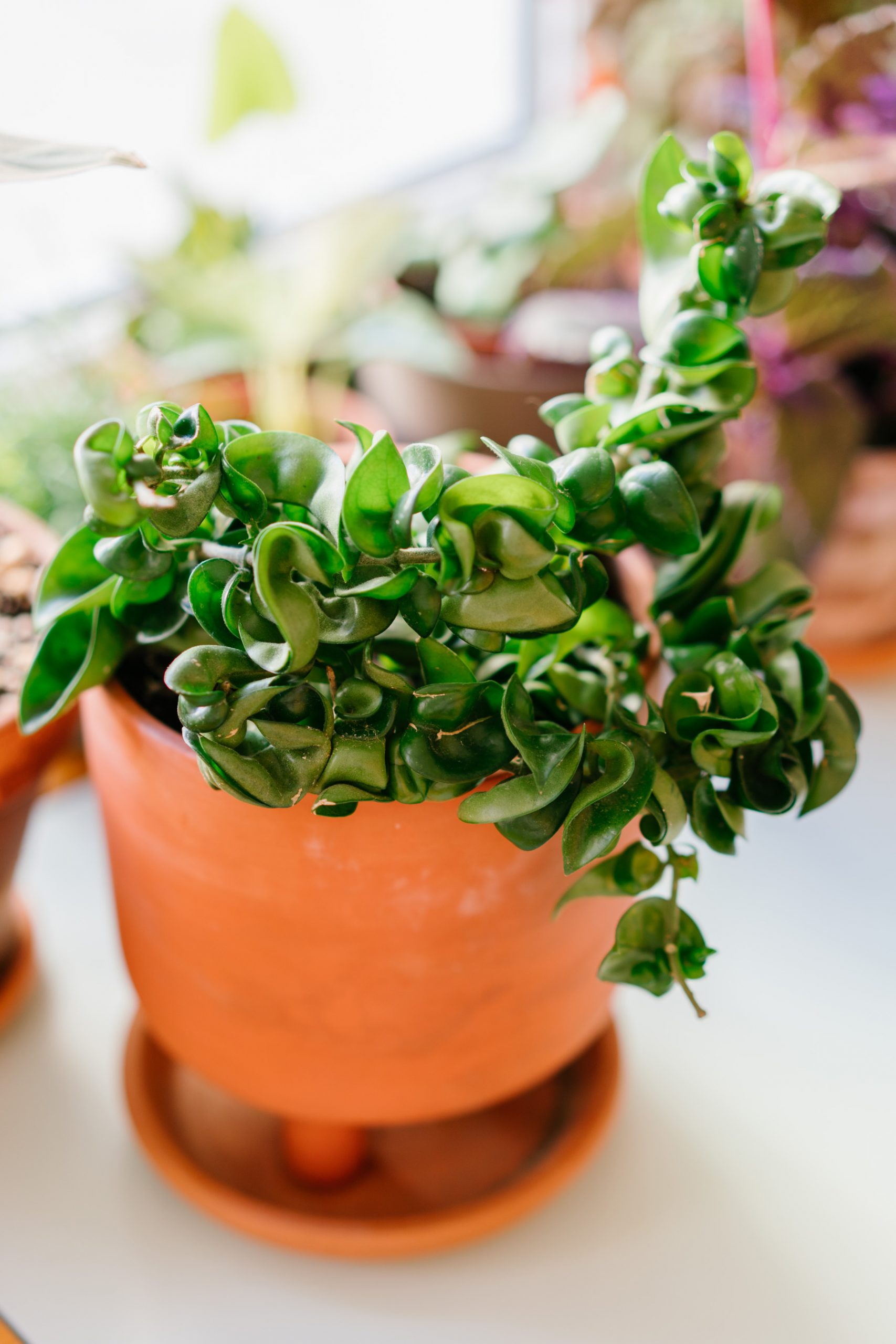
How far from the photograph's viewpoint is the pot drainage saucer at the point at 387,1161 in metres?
0.40

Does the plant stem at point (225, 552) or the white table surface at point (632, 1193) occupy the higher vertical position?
the plant stem at point (225, 552)

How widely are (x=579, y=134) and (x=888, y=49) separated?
191 millimetres

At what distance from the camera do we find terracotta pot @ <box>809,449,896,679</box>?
620mm

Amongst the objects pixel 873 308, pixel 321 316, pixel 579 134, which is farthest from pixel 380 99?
pixel 873 308

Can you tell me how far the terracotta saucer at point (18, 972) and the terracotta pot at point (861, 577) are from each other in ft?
1.35

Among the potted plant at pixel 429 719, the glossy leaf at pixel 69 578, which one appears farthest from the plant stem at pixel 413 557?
the glossy leaf at pixel 69 578

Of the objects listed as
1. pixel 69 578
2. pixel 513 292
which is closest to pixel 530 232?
pixel 513 292

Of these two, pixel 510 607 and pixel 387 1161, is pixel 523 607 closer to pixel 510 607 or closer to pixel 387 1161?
pixel 510 607

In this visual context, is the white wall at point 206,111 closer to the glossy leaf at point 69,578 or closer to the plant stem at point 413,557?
the glossy leaf at point 69,578

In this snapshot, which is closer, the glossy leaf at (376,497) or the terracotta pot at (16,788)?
the glossy leaf at (376,497)

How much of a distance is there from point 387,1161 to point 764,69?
22.5 inches

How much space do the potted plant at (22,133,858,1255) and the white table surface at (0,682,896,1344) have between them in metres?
0.02

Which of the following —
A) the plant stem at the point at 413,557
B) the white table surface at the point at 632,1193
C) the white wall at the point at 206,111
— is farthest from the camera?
the white wall at the point at 206,111

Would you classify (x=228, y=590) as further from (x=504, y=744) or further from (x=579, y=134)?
(x=579, y=134)
